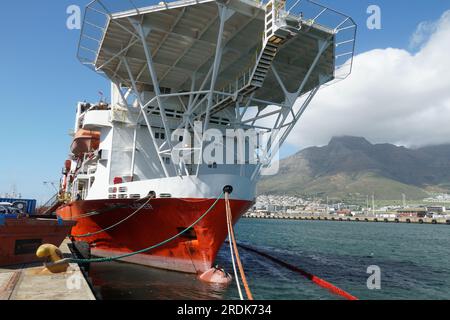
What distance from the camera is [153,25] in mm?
15688

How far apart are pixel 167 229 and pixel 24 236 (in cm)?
614

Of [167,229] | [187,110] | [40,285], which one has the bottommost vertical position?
Answer: [40,285]

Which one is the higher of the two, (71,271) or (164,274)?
(71,271)

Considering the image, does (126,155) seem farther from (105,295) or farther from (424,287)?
(424,287)

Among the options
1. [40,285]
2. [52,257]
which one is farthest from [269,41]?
[40,285]

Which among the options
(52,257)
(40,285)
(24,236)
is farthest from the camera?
(24,236)

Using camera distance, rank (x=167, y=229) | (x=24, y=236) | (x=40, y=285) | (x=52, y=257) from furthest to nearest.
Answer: (x=167, y=229) → (x=24, y=236) → (x=52, y=257) → (x=40, y=285)

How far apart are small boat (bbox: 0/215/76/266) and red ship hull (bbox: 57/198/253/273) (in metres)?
4.17

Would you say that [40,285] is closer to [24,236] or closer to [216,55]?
[24,236]

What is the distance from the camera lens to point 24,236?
12.3 metres

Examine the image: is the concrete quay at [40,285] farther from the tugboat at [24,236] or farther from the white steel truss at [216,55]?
the white steel truss at [216,55]

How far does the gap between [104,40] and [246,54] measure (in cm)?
755

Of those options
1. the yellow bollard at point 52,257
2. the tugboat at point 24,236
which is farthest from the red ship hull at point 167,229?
the yellow bollard at point 52,257

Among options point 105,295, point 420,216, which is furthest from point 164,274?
point 420,216
